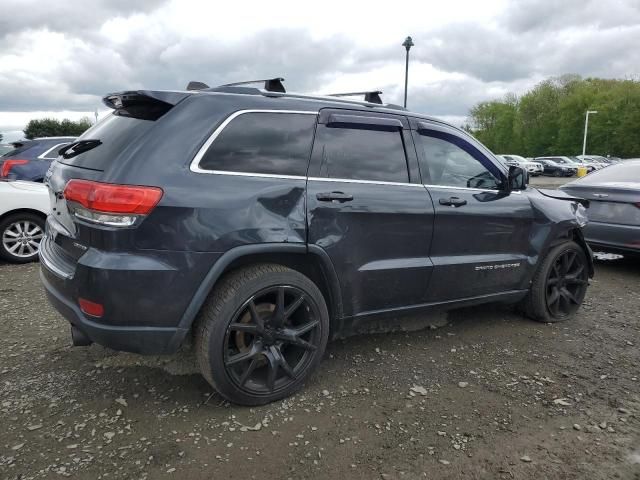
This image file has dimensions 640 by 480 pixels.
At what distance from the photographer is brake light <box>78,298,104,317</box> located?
8.64 feet

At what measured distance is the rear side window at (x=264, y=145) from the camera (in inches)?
113

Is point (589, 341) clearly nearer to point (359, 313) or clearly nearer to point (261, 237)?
point (359, 313)

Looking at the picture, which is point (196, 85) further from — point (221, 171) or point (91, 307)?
point (91, 307)

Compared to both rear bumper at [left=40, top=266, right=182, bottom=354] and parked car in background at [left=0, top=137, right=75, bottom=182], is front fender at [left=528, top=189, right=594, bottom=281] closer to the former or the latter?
rear bumper at [left=40, top=266, right=182, bottom=354]

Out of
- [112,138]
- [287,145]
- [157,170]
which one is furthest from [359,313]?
[112,138]

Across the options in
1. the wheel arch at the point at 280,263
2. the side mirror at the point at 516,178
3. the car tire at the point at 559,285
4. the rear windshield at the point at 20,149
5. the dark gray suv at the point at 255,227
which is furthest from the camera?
the rear windshield at the point at 20,149

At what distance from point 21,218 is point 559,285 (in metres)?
6.32

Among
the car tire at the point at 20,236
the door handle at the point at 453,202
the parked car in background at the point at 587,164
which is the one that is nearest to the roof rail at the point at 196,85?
the door handle at the point at 453,202

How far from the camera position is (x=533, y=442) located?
2.77 metres

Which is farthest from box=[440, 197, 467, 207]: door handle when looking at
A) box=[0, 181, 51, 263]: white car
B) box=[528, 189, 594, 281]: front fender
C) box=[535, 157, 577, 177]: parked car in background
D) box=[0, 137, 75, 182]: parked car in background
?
box=[535, 157, 577, 177]: parked car in background

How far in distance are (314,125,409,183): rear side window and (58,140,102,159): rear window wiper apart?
1.33 m

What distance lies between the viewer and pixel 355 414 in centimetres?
301

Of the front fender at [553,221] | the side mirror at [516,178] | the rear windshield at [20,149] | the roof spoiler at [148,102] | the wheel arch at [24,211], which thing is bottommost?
the wheel arch at [24,211]

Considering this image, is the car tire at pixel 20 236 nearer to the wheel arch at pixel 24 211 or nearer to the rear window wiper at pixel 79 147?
the wheel arch at pixel 24 211
